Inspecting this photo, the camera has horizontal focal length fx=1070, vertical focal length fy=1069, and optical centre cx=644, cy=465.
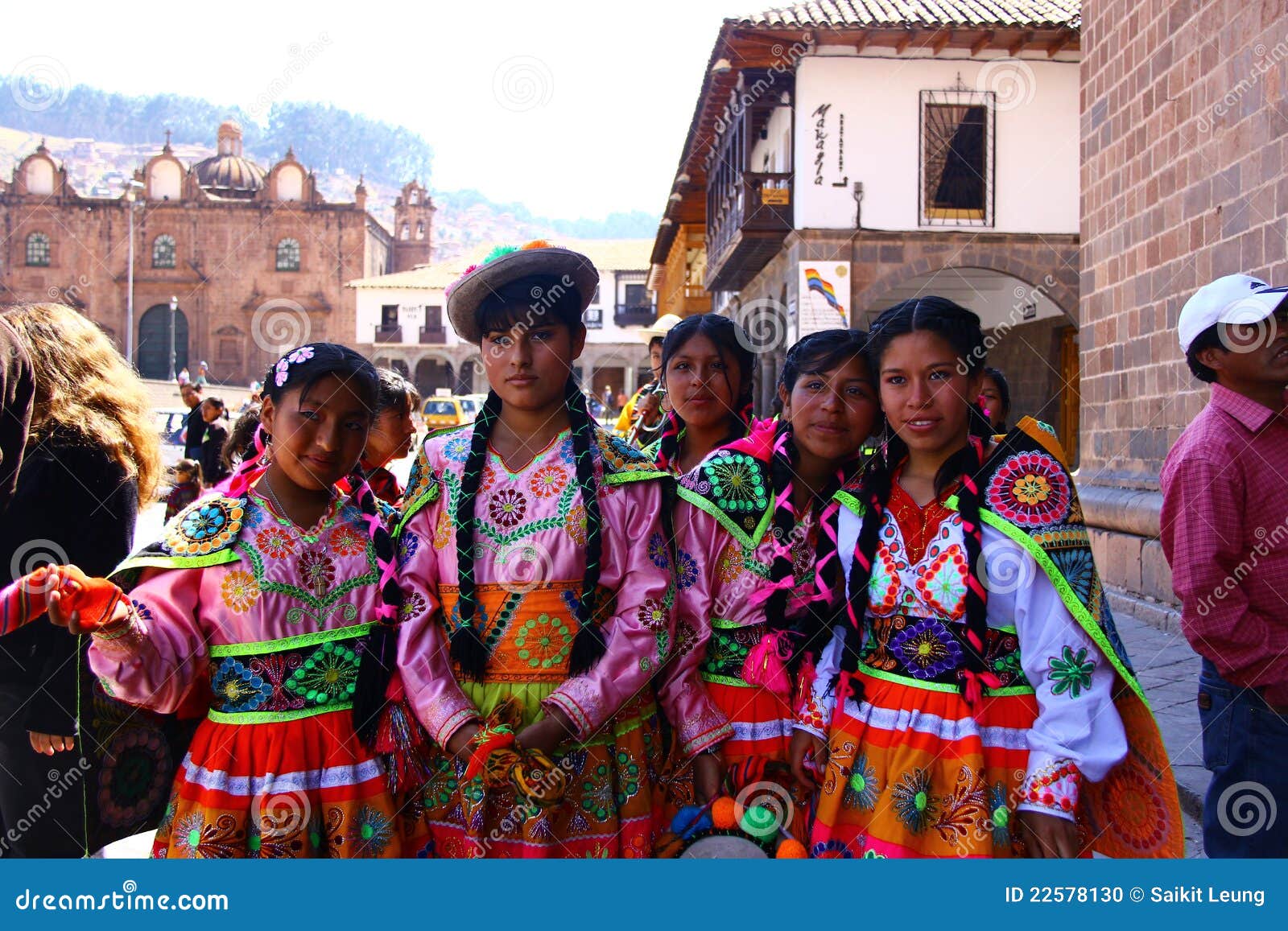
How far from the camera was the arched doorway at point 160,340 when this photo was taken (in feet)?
180

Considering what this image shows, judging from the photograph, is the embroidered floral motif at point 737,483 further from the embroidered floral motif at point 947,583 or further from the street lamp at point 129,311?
the street lamp at point 129,311

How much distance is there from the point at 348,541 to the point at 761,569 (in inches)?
36.3

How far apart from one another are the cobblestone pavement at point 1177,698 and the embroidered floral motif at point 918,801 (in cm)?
126

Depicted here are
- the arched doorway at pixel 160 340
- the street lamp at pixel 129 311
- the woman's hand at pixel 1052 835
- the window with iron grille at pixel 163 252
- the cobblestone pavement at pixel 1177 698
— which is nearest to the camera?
the woman's hand at pixel 1052 835

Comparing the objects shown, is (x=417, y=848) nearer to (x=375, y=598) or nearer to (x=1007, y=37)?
(x=375, y=598)

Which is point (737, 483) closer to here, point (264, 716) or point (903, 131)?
point (264, 716)

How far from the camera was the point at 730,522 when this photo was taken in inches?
96.3

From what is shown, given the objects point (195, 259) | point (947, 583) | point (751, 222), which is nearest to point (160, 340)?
point (195, 259)

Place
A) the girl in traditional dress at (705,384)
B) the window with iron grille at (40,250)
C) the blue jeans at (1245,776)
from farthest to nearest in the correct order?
the window with iron grille at (40,250)
the girl in traditional dress at (705,384)
the blue jeans at (1245,776)

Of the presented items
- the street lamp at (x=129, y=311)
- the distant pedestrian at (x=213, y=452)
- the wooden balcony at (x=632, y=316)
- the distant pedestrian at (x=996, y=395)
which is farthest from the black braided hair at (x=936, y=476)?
the street lamp at (x=129, y=311)

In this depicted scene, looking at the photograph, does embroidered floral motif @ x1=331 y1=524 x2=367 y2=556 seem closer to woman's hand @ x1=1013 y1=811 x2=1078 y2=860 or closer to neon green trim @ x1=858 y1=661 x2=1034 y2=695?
neon green trim @ x1=858 y1=661 x2=1034 y2=695

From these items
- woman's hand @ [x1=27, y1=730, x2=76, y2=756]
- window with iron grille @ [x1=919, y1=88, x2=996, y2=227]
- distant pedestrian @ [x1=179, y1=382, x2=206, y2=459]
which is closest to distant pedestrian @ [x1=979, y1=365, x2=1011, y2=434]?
woman's hand @ [x1=27, y1=730, x2=76, y2=756]

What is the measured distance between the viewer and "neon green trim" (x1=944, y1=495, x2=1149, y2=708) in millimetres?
2002
